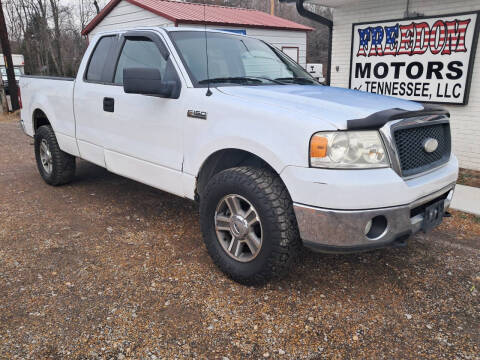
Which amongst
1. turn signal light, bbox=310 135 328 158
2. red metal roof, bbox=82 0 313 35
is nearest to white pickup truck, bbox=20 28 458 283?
turn signal light, bbox=310 135 328 158

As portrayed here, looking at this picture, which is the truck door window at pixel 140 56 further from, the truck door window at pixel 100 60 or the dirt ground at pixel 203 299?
the dirt ground at pixel 203 299

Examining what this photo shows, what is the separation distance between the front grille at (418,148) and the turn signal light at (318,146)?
50 centimetres

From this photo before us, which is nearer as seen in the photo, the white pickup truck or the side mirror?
the white pickup truck

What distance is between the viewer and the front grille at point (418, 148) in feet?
8.93

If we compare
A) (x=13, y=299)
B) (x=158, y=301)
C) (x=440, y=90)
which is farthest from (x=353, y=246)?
(x=440, y=90)

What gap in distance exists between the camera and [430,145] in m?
2.92

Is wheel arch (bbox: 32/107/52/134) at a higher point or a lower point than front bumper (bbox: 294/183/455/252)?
higher

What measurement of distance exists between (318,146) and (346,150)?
7.2 inches

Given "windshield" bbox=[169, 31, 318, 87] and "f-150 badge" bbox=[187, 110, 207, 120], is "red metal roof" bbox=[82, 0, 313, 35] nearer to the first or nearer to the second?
"windshield" bbox=[169, 31, 318, 87]

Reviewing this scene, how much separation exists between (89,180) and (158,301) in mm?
3667

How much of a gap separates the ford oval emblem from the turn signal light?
0.84 m

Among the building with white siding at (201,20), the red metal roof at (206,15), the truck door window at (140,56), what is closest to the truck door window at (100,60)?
the truck door window at (140,56)

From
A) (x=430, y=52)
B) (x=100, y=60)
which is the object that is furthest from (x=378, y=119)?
(x=430, y=52)

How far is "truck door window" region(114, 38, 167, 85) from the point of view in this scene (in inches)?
151
